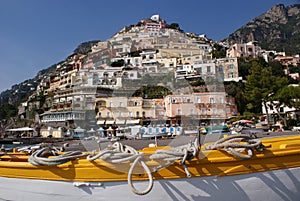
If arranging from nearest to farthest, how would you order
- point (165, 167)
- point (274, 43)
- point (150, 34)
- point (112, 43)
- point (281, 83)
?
point (165, 167) → point (112, 43) → point (150, 34) → point (281, 83) → point (274, 43)

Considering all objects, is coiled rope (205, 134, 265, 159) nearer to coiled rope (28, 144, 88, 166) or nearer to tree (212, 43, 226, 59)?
coiled rope (28, 144, 88, 166)

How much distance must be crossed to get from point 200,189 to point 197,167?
0.82 feet

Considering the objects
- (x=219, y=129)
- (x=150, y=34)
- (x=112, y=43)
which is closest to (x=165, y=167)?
(x=219, y=129)

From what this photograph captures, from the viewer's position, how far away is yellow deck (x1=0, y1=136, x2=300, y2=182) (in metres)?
3.12

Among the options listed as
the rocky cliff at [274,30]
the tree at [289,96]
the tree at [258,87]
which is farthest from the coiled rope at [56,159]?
the rocky cliff at [274,30]

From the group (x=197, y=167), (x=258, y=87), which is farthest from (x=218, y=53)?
(x=197, y=167)

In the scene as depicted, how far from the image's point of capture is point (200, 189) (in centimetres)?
312

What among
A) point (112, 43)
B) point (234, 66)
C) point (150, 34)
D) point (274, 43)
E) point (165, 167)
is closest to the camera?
point (165, 167)

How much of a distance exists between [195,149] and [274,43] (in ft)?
479

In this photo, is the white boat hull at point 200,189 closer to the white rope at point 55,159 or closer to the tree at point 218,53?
the white rope at point 55,159

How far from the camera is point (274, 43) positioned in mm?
133625

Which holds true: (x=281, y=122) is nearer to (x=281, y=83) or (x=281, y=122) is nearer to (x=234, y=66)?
(x=281, y=83)

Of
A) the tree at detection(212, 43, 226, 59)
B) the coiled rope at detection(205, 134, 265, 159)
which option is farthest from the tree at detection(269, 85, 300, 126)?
the tree at detection(212, 43, 226, 59)

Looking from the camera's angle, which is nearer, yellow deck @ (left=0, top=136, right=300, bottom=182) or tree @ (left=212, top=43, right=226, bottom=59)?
yellow deck @ (left=0, top=136, right=300, bottom=182)
